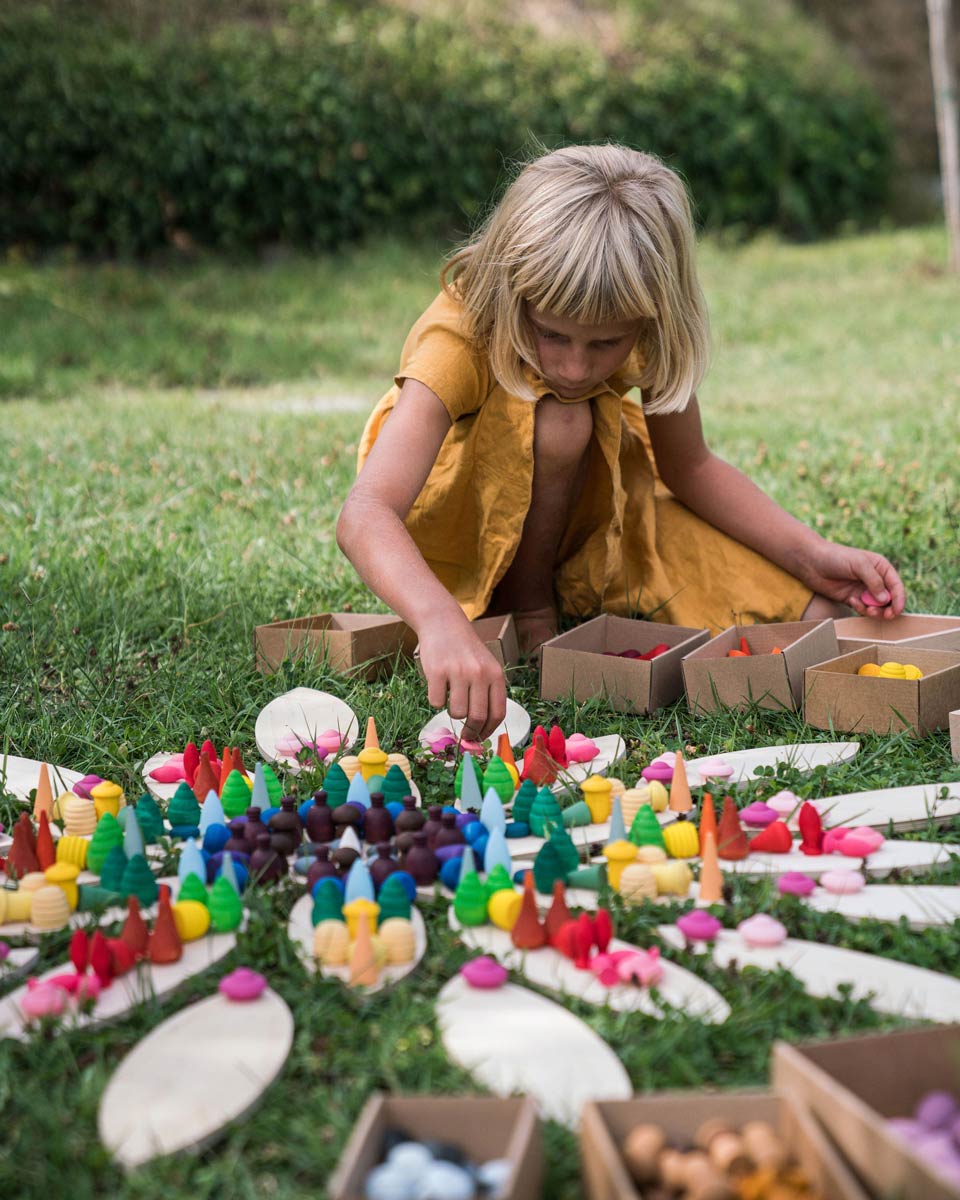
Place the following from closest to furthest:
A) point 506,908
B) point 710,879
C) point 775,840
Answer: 1. point 506,908
2. point 710,879
3. point 775,840

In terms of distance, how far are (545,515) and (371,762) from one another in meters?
0.93

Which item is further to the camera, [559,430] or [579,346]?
[559,430]

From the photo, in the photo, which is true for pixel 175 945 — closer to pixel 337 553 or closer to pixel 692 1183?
pixel 692 1183

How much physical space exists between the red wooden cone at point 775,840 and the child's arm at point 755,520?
110cm

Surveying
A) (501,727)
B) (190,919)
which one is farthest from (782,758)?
(190,919)

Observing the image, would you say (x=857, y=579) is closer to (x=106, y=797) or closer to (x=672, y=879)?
(x=672, y=879)

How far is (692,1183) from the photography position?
3.35 feet

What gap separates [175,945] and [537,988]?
0.44 metres

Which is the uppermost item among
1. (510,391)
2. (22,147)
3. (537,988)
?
(22,147)

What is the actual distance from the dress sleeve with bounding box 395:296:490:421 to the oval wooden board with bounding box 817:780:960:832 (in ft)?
3.56

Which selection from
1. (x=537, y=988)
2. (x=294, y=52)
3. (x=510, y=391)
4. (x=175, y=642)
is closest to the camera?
(x=537, y=988)

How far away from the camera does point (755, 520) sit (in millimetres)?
2898

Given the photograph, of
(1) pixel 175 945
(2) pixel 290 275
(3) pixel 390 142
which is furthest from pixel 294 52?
(1) pixel 175 945

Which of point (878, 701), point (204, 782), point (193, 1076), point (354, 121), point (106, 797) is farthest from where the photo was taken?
point (354, 121)
